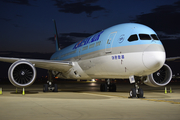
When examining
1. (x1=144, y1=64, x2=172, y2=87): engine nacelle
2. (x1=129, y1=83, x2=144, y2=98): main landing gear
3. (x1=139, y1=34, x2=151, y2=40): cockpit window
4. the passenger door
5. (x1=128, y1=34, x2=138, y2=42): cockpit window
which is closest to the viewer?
(x1=139, y1=34, x2=151, y2=40): cockpit window

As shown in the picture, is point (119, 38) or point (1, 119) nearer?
point (1, 119)

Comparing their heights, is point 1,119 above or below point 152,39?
below

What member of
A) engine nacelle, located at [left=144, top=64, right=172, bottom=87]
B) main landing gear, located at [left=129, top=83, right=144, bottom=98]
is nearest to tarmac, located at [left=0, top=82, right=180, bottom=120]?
main landing gear, located at [left=129, top=83, right=144, bottom=98]

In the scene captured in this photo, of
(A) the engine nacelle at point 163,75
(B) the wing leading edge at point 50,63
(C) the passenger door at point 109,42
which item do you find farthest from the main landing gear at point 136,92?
(B) the wing leading edge at point 50,63

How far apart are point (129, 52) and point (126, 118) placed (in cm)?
572

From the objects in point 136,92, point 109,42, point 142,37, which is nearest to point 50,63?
point 109,42

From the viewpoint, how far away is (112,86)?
19.5 meters

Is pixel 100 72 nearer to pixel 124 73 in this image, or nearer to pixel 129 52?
pixel 124 73

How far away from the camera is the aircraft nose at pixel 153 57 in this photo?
1111 centimetres

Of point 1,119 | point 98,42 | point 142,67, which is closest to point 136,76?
point 142,67

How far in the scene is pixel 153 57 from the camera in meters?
11.1

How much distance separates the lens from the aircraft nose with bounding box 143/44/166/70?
36.4ft

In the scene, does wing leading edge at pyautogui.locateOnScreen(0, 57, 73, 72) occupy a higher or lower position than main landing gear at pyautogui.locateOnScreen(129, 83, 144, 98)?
higher

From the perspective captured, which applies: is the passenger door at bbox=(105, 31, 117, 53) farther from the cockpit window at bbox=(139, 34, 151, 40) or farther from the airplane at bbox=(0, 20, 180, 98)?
the cockpit window at bbox=(139, 34, 151, 40)
